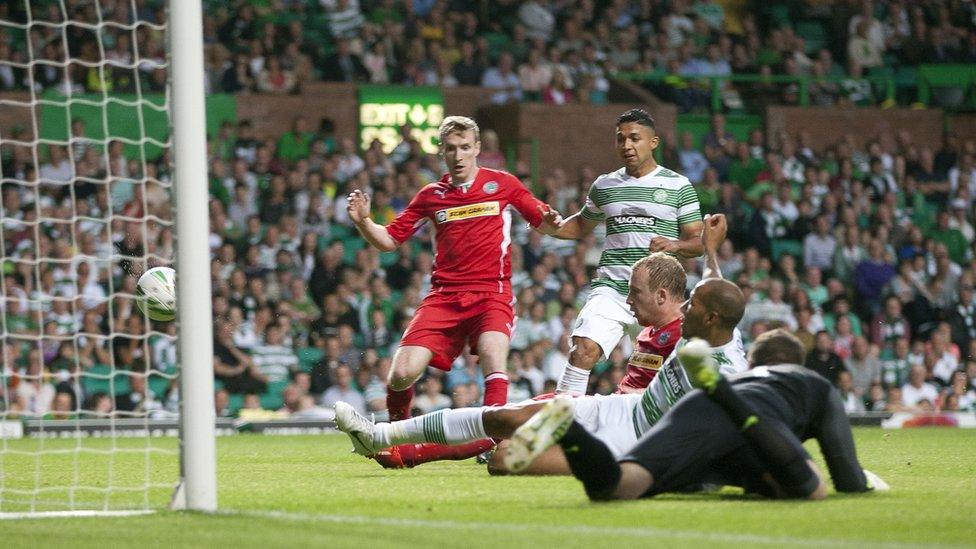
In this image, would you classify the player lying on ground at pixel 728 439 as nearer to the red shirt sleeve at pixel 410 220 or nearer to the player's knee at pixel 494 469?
the player's knee at pixel 494 469

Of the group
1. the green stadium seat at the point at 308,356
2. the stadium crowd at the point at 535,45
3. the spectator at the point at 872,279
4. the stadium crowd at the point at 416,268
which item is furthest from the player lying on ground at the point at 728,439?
the stadium crowd at the point at 535,45

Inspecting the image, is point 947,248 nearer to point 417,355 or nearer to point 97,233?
point 97,233

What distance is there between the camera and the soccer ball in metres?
8.90

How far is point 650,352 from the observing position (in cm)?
848

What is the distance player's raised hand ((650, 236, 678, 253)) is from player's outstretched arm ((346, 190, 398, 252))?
1.65 metres

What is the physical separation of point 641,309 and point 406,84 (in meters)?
12.8

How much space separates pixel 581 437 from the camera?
5883mm

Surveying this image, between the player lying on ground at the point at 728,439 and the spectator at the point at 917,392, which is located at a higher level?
the player lying on ground at the point at 728,439

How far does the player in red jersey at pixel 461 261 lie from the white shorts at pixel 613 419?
5.64ft

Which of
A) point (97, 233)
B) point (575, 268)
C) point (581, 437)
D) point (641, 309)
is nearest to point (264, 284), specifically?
point (97, 233)

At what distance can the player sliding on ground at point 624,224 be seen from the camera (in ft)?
31.7

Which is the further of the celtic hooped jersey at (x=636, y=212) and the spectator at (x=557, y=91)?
the spectator at (x=557, y=91)

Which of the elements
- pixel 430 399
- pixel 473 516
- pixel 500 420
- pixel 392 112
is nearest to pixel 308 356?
pixel 430 399

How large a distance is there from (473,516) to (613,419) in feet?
4.80
